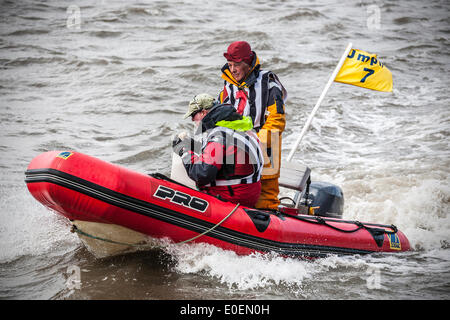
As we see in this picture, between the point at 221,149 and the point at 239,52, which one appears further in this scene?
the point at 239,52

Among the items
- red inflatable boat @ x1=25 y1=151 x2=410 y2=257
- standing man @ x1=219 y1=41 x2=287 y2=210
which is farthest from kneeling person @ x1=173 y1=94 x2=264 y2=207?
standing man @ x1=219 y1=41 x2=287 y2=210

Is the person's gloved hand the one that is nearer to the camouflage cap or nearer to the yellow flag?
the camouflage cap

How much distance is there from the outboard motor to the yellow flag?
1.53 meters

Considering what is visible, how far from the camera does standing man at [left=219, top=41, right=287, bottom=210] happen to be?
3.73 m

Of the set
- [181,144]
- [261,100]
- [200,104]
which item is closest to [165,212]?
[181,144]

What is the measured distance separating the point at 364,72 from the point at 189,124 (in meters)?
3.31

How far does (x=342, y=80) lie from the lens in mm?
5520

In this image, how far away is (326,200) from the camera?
15.1 feet

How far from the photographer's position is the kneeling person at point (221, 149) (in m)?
3.22

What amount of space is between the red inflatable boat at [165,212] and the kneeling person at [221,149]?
0.19 meters

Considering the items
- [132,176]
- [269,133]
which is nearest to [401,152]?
[269,133]

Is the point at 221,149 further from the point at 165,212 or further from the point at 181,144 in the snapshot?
the point at 165,212

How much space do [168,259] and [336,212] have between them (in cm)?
188
